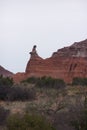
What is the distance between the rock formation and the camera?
106188mm

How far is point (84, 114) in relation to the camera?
2503cm

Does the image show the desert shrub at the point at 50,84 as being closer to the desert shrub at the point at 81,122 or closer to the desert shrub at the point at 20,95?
the desert shrub at the point at 20,95

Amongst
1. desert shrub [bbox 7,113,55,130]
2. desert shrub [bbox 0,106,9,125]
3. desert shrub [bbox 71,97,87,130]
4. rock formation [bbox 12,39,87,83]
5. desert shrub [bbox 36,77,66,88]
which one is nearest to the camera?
desert shrub [bbox 7,113,55,130]

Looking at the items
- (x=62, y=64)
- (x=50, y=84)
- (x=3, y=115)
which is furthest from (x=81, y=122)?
(x=62, y=64)

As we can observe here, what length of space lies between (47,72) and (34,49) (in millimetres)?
8823

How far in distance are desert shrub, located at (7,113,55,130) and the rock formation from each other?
8161cm

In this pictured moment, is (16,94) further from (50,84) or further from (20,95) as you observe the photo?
(50,84)

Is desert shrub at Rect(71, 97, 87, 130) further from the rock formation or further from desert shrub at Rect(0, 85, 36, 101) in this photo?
the rock formation

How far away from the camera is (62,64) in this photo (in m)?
108

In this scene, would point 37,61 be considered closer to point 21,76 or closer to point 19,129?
point 21,76

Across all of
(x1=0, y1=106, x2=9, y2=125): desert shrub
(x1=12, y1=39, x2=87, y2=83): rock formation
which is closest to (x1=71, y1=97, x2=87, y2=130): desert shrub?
(x1=0, y1=106, x2=9, y2=125): desert shrub

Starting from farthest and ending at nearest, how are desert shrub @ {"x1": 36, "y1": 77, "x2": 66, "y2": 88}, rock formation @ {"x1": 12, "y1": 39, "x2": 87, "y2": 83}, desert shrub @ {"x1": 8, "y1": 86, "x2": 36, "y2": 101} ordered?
rock formation @ {"x1": 12, "y1": 39, "x2": 87, "y2": 83}
desert shrub @ {"x1": 36, "y1": 77, "x2": 66, "y2": 88}
desert shrub @ {"x1": 8, "y1": 86, "x2": 36, "y2": 101}

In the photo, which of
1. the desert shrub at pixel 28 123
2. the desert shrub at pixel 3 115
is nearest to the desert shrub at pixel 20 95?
the desert shrub at pixel 3 115

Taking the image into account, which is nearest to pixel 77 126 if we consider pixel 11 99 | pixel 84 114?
pixel 84 114
